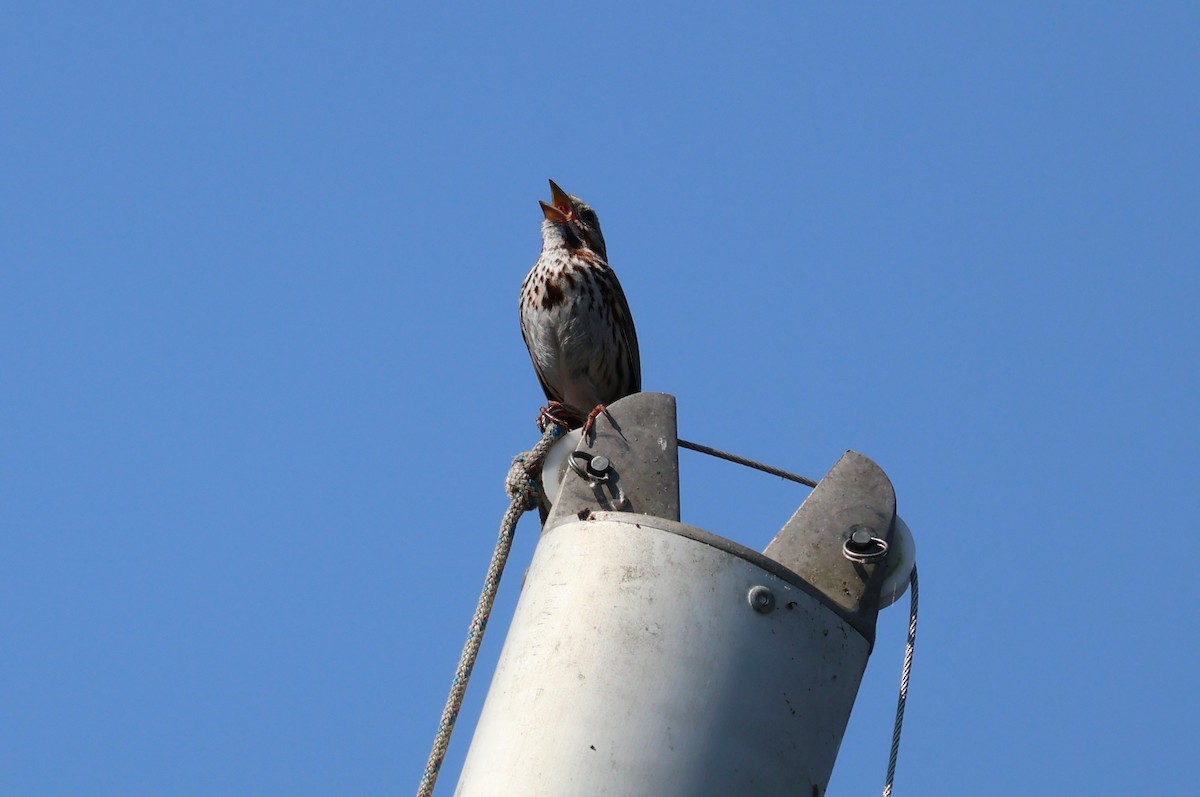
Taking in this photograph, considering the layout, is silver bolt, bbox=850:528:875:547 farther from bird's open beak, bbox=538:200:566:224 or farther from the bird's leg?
bird's open beak, bbox=538:200:566:224

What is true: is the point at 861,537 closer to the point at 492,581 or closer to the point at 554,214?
the point at 492,581

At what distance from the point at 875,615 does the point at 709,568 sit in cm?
58

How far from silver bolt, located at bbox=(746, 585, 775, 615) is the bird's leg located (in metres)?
2.82

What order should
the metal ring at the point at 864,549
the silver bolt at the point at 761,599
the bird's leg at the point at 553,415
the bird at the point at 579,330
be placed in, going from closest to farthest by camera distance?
the silver bolt at the point at 761,599 < the metal ring at the point at 864,549 < the bird's leg at the point at 553,415 < the bird at the point at 579,330

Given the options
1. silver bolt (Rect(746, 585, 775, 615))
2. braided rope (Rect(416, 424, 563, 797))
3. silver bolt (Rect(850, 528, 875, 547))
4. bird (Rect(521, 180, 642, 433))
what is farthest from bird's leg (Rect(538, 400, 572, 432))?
silver bolt (Rect(746, 585, 775, 615))

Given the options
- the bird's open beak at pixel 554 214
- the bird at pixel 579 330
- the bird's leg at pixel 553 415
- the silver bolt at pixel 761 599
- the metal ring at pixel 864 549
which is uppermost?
the bird's open beak at pixel 554 214

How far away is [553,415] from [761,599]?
297cm

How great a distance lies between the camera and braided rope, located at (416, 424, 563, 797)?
406 cm

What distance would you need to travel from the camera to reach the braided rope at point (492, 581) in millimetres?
4062

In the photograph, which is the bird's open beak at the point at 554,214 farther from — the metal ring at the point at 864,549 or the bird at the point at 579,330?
the metal ring at the point at 864,549

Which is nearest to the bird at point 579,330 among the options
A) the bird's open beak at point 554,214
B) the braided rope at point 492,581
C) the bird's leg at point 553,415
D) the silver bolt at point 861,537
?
the bird's open beak at point 554,214

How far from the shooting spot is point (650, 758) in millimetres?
3273

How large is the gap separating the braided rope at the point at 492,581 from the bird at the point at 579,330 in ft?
7.53

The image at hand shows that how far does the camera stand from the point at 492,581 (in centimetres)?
440
